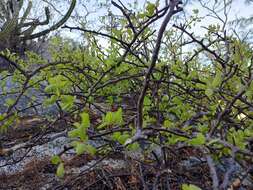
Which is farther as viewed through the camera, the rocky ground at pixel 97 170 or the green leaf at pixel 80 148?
the rocky ground at pixel 97 170

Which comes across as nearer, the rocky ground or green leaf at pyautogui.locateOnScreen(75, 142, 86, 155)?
green leaf at pyautogui.locateOnScreen(75, 142, 86, 155)

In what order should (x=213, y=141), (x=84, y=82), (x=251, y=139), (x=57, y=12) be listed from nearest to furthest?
(x=213, y=141) → (x=251, y=139) → (x=84, y=82) → (x=57, y=12)

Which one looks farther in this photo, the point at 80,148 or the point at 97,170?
the point at 97,170

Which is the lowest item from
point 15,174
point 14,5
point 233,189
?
point 15,174

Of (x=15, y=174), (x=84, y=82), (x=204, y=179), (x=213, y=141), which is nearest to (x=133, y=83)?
(x=84, y=82)

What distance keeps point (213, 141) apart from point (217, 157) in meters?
0.24

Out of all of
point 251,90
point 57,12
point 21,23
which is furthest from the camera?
point 57,12

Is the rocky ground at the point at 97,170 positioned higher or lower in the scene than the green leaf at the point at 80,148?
lower

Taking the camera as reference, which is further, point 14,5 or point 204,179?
point 14,5

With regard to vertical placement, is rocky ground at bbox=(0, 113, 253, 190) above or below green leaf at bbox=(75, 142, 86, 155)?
below

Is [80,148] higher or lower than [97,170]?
higher

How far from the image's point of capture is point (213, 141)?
0.77 meters

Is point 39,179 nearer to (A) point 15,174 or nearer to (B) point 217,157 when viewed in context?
(A) point 15,174

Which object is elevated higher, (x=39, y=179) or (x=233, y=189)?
(x=233, y=189)
